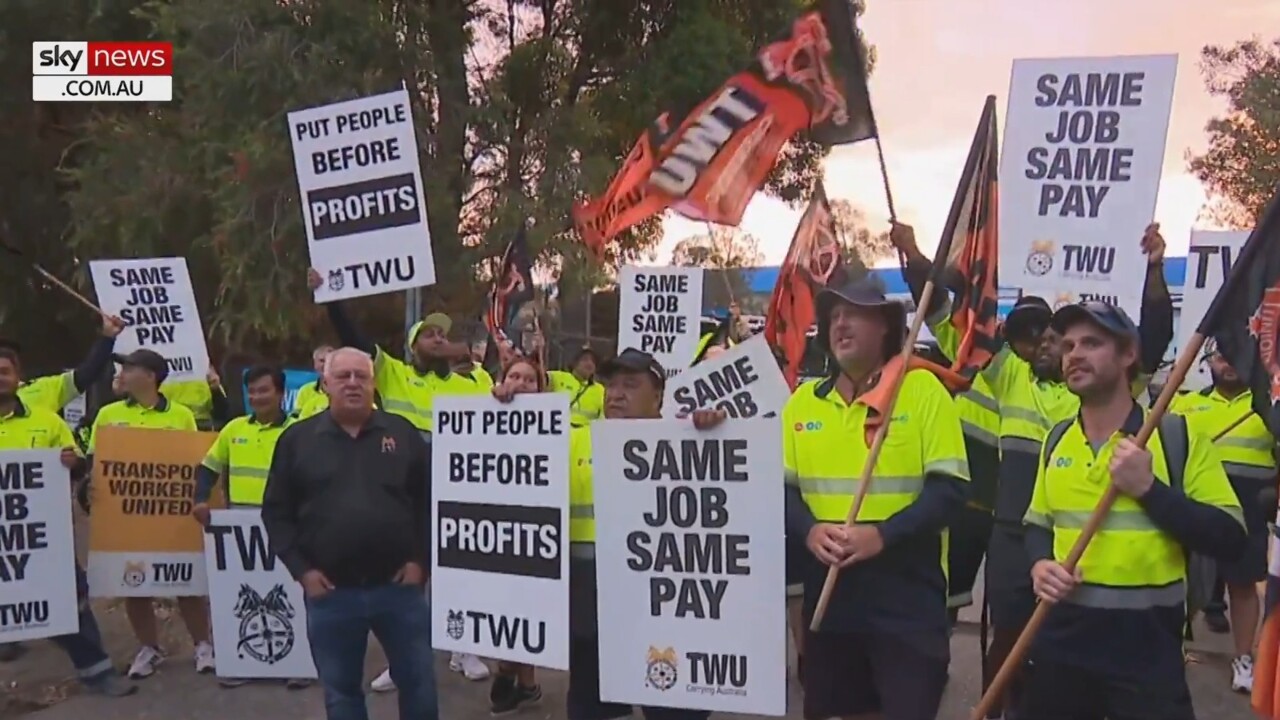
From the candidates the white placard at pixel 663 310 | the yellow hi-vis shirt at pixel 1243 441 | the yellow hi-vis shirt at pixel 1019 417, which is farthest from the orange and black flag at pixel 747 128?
the white placard at pixel 663 310

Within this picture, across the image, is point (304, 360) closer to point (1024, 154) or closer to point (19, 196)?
point (19, 196)

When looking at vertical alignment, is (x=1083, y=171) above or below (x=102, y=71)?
below

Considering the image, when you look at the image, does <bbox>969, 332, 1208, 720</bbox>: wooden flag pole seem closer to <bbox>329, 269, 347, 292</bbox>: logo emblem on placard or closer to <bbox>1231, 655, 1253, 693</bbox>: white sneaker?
<bbox>1231, 655, 1253, 693</bbox>: white sneaker

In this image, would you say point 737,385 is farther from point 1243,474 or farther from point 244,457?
point 1243,474

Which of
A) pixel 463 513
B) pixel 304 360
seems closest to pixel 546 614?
pixel 463 513

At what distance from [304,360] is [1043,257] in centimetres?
1715

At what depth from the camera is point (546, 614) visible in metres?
5.00

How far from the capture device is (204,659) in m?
7.57

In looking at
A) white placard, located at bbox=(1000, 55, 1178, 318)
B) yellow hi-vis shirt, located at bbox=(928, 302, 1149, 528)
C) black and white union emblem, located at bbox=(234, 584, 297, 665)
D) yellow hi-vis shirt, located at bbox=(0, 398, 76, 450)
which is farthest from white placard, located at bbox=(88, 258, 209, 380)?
white placard, located at bbox=(1000, 55, 1178, 318)

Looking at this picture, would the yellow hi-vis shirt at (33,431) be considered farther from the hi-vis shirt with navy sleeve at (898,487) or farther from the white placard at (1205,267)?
the white placard at (1205,267)

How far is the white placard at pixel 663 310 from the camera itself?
10578 mm

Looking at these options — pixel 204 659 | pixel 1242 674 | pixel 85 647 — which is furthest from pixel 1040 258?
pixel 85 647

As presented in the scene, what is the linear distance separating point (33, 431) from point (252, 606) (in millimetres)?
1610

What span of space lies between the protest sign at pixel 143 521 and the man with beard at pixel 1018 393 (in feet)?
15.1
